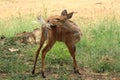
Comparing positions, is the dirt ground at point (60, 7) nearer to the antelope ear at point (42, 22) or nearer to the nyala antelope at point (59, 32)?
the nyala antelope at point (59, 32)

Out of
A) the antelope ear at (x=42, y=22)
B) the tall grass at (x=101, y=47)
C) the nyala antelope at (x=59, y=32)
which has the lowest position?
the tall grass at (x=101, y=47)

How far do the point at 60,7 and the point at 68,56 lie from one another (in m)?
7.89

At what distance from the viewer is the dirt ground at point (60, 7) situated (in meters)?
13.5

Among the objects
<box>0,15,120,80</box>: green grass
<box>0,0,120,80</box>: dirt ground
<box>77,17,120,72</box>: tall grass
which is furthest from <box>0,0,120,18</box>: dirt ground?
<box>0,15,120,80</box>: green grass

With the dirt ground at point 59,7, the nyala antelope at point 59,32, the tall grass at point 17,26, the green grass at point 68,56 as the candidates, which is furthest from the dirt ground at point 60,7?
the nyala antelope at point 59,32

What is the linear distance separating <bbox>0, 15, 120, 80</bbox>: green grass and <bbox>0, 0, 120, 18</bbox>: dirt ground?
12.2 feet

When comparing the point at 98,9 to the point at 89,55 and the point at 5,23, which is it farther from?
the point at 89,55

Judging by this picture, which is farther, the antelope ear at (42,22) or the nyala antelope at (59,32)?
the nyala antelope at (59,32)

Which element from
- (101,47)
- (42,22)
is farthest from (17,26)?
(42,22)

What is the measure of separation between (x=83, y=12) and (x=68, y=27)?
773 centimetres

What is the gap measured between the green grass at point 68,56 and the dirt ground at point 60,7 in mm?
3711

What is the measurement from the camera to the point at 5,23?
453 inches

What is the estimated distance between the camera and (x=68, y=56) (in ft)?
23.8

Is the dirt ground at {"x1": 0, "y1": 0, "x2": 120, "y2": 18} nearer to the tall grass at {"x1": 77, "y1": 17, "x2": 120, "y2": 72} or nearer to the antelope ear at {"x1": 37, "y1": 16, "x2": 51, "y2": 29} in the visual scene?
the tall grass at {"x1": 77, "y1": 17, "x2": 120, "y2": 72}
